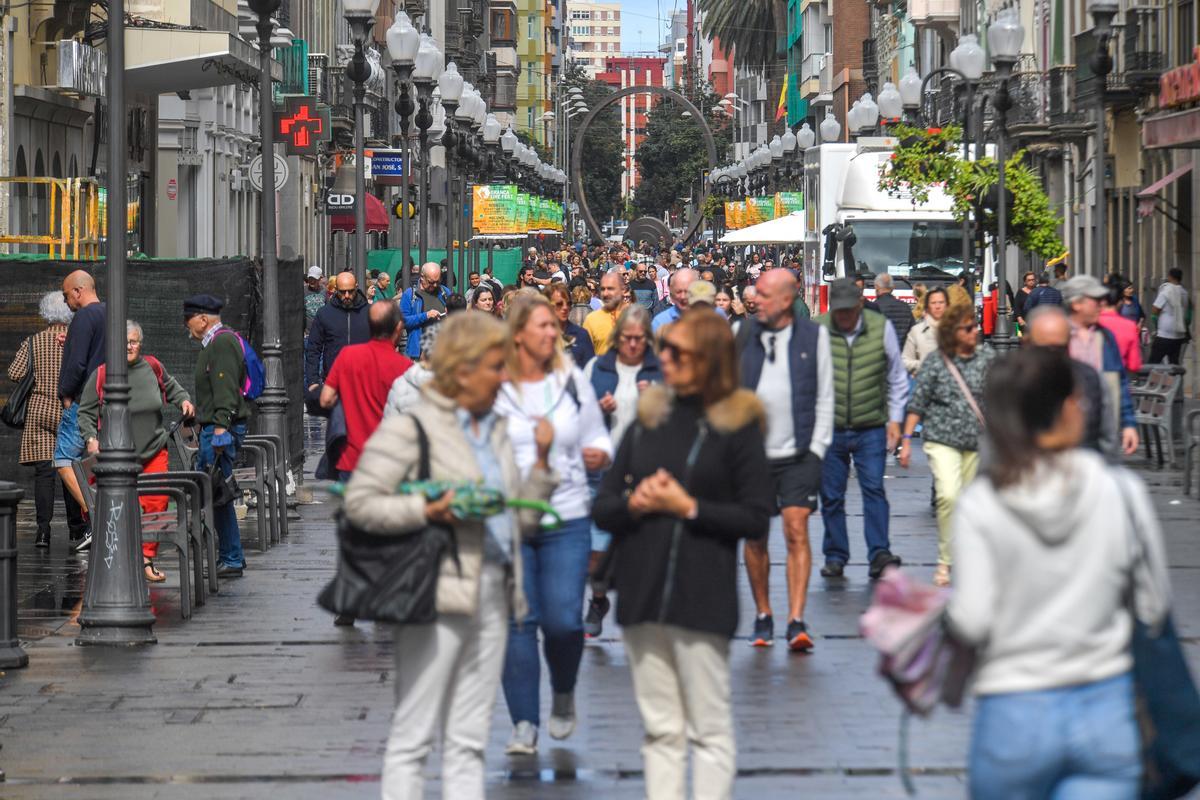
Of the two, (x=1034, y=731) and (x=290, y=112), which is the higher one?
(x=290, y=112)

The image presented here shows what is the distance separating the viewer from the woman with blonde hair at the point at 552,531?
9391 mm

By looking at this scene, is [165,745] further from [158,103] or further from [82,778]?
[158,103]

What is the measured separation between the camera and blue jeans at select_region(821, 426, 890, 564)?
581 inches

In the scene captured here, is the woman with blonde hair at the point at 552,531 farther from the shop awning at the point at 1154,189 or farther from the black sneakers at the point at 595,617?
the shop awning at the point at 1154,189

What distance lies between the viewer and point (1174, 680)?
19.2 ft

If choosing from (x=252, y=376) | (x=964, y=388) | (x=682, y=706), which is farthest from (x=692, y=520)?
(x=252, y=376)

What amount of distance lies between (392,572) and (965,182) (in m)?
31.7

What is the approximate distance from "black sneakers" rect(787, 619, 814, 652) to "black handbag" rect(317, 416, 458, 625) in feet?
16.7

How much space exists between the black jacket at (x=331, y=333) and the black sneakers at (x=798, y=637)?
29.6 feet

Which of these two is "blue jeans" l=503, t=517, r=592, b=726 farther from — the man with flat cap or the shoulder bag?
the man with flat cap

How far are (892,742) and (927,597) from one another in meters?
4.28

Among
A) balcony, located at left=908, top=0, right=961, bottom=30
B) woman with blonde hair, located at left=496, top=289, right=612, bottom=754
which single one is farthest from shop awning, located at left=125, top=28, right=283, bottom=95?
balcony, located at left=908, top=0, right=961, bottom=30

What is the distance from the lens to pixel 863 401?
48.3ft

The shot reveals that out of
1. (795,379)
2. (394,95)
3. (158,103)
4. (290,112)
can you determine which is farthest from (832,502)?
(394,95)
